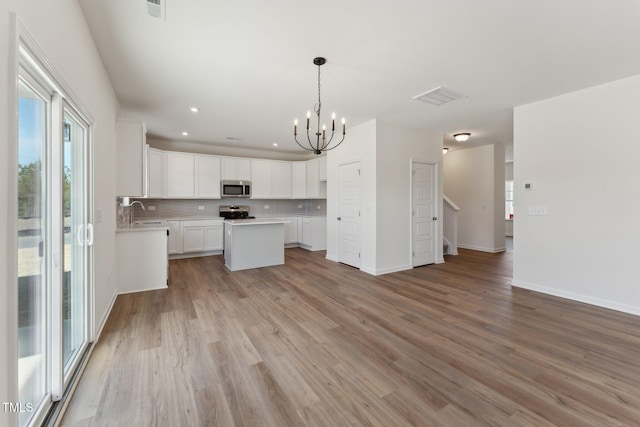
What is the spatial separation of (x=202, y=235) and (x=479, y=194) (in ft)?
22.8

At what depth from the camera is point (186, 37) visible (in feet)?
7.93

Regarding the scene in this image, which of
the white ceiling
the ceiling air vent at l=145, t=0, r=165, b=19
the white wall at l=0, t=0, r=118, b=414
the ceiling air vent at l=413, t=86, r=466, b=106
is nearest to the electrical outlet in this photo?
the white ceiling

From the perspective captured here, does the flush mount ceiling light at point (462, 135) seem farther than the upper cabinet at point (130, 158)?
Yes

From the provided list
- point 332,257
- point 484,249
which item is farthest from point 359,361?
point 484,249

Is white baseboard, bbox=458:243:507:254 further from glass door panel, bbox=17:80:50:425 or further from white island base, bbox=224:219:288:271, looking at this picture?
glass door panel, bbox=17:80:50:425

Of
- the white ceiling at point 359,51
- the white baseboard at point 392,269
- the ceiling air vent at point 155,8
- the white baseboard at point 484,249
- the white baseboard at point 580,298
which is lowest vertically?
the white baseboard at point 580,298

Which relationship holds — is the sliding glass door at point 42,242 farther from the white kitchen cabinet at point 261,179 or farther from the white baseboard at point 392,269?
the white kitchen cabinet at point 261,179

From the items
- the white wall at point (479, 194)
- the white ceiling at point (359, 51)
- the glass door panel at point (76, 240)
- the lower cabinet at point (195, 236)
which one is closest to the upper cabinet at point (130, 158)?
the white ceiling at point (359, 51)

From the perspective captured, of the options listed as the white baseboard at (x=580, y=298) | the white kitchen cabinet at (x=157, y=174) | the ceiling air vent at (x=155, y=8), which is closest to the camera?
the ceiling air vent at (x=155, y=8)

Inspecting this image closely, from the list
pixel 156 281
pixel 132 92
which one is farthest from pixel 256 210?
pixel 132 92

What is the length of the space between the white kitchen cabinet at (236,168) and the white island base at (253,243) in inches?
77.7

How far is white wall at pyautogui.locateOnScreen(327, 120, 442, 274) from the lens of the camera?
4762 millimetres

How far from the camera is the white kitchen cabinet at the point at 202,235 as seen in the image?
20.0 feet

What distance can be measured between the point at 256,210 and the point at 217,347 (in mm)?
5392
